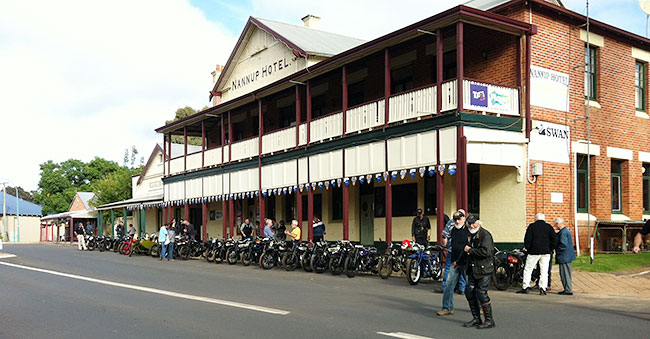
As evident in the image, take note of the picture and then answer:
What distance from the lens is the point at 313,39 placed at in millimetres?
29938

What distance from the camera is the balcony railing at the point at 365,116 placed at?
64.8ft

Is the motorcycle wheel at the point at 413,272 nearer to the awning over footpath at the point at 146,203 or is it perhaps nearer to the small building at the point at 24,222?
the awning over footpath at the point at 146,203

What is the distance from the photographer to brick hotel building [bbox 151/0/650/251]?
1725cm

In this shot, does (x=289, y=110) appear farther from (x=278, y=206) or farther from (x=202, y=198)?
(x=202, y=198)

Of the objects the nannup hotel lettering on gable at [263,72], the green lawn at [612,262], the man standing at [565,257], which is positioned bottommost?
the green lawn at [612,262]

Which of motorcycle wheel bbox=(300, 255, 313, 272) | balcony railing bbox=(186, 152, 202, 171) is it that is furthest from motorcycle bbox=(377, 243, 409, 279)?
balcony railing bbox=(186, 152, 202, 171)

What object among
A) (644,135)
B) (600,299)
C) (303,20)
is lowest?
(600,299)

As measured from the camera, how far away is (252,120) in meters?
31.6

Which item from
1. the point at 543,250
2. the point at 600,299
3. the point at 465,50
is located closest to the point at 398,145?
the point at 465,50

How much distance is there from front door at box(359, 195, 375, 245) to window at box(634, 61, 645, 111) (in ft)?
32.2

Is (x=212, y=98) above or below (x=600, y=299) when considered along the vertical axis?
above

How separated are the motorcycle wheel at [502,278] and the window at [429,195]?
6.75 m

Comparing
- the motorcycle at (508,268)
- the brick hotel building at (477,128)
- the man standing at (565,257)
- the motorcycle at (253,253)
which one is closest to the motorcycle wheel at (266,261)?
the motorcycle at (253,253)

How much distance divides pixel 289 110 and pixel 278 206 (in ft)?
14.4
